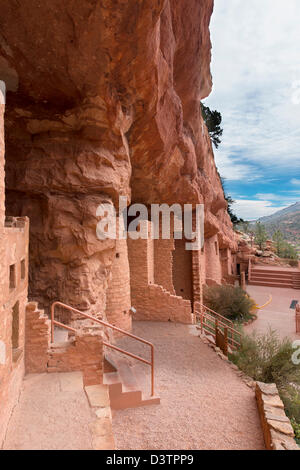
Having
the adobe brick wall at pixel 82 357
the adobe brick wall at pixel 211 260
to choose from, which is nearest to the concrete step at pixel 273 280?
the adobe brick wall at pixel 211 260

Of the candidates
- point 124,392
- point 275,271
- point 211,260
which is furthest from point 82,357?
point 275,271

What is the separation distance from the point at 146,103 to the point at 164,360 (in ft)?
21.5

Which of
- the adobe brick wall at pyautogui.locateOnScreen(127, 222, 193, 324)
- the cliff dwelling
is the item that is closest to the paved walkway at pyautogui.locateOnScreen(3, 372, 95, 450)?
the cliff dwelling

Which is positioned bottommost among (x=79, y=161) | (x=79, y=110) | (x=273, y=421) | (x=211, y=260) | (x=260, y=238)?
(x=273, y=421)

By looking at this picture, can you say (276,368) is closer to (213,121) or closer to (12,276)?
(12,276)

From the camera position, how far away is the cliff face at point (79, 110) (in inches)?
199

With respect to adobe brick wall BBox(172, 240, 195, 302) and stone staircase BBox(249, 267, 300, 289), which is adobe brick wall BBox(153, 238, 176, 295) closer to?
adobe brick wall BBox(172, 240, 195, 302)

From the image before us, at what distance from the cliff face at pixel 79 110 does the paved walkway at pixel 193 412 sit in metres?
2.42

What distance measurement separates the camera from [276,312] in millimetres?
15203

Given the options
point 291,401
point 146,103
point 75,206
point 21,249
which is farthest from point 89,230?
point 291,401

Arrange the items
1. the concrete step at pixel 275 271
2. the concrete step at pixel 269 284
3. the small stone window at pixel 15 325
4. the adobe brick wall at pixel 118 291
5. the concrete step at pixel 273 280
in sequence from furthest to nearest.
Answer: the concrete step at pixel 275 271
the concrete step at pixel 273 280
the concrete step at pixel 269 284
the adobe brick wall at pixel 118 291
the small stone window at pixel 15 325

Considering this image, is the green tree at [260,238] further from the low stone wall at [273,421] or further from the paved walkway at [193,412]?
the low stone wall at [273,421]

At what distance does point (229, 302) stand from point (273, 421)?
938cm

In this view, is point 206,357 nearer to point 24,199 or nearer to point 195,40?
point 24,199
